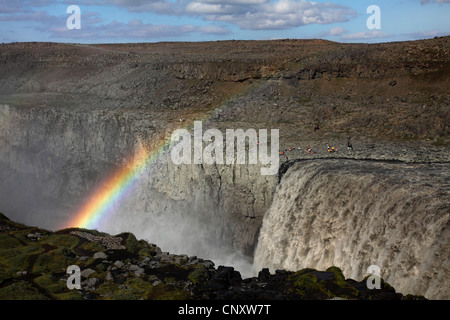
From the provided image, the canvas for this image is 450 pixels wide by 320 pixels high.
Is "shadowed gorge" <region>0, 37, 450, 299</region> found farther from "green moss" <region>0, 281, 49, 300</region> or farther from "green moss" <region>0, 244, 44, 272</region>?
"green moss" <region>0, 281, 49, 300</region>

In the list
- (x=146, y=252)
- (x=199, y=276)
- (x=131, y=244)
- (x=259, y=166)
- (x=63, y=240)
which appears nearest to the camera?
(x=199, y=276)

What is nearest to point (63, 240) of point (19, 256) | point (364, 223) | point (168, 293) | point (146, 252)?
point (19, 256)

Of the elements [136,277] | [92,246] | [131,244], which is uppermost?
[92,246]

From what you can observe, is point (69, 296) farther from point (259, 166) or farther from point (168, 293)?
point (259, 166)
